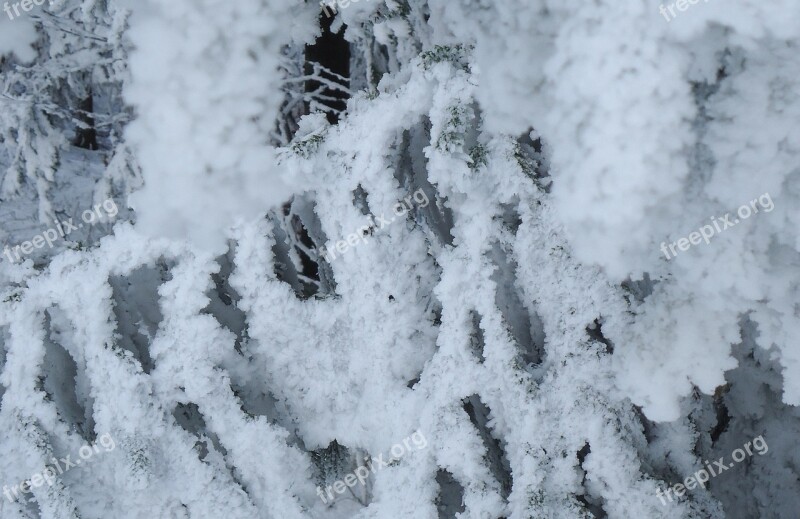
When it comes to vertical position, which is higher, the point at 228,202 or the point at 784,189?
the point at 228,202

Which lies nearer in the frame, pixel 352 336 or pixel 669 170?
pixel 669 170

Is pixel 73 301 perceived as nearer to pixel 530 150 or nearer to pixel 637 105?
pixel 530 150

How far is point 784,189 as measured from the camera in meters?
0.75

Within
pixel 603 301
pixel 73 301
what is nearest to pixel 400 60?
pixel 603 301

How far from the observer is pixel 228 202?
0.73 meters

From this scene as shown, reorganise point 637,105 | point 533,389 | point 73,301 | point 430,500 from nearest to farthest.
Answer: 1. point 637,105
2. point 533,389
3. point 430,500
4. point 73,301

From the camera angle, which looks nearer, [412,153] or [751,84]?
[751,84]

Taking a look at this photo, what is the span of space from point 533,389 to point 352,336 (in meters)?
0.53

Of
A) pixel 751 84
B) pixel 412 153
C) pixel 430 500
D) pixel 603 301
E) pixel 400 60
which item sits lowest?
pixel 430 500

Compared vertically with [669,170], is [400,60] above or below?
above

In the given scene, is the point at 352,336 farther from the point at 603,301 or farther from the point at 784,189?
the point at 784,189

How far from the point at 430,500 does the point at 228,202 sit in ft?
A: 4.02

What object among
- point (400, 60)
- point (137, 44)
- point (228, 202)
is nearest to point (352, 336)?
point (400, 60)

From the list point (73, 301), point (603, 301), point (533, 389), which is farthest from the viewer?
point (73, 301)
